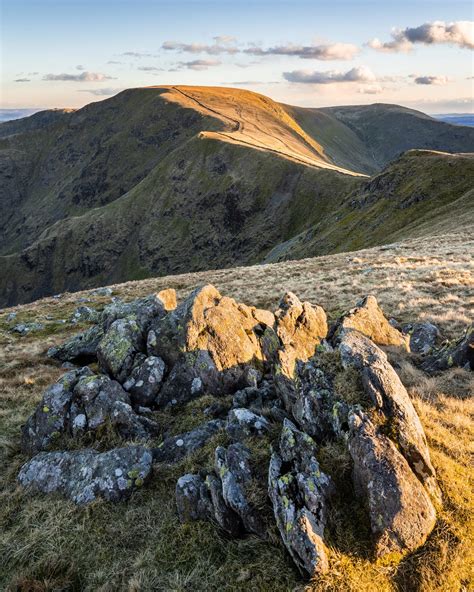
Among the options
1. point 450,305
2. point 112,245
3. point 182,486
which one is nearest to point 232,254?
point 112,245

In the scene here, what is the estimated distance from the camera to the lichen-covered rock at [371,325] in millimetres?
16578

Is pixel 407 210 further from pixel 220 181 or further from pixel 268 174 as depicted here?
pixel 220 181

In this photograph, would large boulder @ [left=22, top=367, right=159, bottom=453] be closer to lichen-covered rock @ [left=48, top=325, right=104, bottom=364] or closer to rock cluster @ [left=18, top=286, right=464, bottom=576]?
rock cluster @ [left=18, top=286, right=464, bottom=576]

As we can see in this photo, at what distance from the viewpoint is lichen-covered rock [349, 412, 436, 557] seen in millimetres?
7457

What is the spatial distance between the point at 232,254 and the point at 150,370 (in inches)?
5372

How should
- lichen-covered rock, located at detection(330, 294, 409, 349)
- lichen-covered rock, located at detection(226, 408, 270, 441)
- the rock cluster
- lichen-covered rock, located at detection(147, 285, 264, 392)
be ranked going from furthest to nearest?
lichen-covered rock, located at detection(330, 294, 409, 349) → lichen-covered rock, located at detection(147, 285, 264, 392) → lichen-covered rock, located at detection(226, 408, 270, 441) → the rock cluster

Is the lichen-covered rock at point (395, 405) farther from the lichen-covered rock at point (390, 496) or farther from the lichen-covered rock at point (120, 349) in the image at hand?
the lichen-covered rock at point (120, 349)

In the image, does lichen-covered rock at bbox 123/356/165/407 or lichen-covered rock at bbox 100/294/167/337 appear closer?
lichen-covered rock at bbox 123/356/165/407

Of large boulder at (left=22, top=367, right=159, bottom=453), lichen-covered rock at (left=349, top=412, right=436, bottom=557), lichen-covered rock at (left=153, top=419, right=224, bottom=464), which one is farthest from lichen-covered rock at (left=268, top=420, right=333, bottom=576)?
large boulder at (left=22, top=367, right=159, bottom=453)

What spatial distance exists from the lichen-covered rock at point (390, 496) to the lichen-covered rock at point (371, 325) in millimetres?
7974

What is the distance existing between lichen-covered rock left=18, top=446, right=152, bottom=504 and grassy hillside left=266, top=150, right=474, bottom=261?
6138 cm

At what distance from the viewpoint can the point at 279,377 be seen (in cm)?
1344

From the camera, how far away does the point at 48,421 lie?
13.6 m

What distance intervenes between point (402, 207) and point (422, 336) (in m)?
75.0
